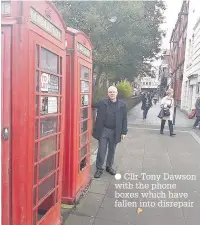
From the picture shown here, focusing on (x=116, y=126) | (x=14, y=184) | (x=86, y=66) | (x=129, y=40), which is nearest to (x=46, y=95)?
(x=14, y=184)

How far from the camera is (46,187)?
3037 mm

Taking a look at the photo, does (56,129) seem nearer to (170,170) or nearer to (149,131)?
(170,170)

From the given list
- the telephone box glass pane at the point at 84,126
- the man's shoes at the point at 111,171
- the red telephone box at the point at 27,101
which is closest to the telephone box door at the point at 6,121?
the red telephone box at the point at 27,101

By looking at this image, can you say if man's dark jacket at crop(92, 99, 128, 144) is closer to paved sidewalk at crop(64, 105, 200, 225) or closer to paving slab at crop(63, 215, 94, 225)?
paved sidewalk at crop(64, 105, 200, 225)

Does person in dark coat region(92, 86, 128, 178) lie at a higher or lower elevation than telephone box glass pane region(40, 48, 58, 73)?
lower

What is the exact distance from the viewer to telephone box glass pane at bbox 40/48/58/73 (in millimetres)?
2636

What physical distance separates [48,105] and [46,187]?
95cm

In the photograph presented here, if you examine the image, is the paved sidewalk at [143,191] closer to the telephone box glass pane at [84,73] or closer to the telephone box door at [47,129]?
the telephone box door at [47,129]

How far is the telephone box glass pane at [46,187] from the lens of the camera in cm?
288

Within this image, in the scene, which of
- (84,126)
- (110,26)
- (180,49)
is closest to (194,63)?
(110,26)

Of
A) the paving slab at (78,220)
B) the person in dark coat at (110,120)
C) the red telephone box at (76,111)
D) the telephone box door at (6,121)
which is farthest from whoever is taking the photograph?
the person in dark coat at (110,120)

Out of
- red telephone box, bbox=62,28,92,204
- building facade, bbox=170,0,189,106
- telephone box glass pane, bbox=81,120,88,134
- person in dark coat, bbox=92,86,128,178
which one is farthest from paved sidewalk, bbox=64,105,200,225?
building facade, bbox=170,0,189,106

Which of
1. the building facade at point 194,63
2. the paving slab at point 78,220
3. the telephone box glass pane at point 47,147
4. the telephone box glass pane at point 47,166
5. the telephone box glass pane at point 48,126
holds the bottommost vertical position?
the paving slab at point 78,220

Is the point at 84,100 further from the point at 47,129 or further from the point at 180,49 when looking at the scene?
the point at 180,49
